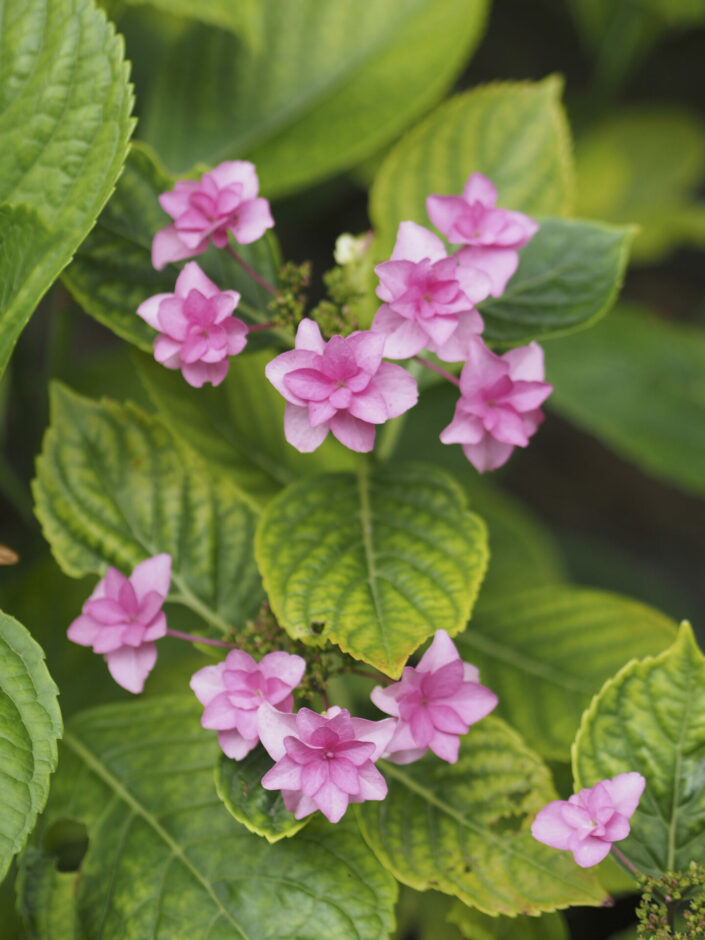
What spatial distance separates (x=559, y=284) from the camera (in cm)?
94

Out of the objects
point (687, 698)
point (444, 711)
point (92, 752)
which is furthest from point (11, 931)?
point (687, 698)

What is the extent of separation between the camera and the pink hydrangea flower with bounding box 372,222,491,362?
2.55 feet

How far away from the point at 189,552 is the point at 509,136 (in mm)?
587

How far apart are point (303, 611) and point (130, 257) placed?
36cm

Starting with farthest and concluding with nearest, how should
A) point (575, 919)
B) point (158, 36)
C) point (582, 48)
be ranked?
point (582, 48), point (158, 36), point (575, 919)

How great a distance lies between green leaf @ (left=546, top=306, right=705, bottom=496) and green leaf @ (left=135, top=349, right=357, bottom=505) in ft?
1.76

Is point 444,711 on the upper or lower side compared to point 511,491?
upper

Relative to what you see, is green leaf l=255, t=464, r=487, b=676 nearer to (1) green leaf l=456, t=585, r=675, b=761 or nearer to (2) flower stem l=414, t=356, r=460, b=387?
(2) flower stem l=414, t=356, r=460, b=387

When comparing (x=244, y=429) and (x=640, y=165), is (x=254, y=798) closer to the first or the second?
(x=244, y=429)

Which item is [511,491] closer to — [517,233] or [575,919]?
[575,919]

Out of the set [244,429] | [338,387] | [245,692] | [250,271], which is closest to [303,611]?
[245,692]

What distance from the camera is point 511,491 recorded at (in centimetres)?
222

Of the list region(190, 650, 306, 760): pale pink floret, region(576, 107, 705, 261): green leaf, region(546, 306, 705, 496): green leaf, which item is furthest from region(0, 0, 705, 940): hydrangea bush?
region(576, 107, 705, 261): green leaf

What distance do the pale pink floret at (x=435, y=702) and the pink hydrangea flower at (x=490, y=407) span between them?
159mm
